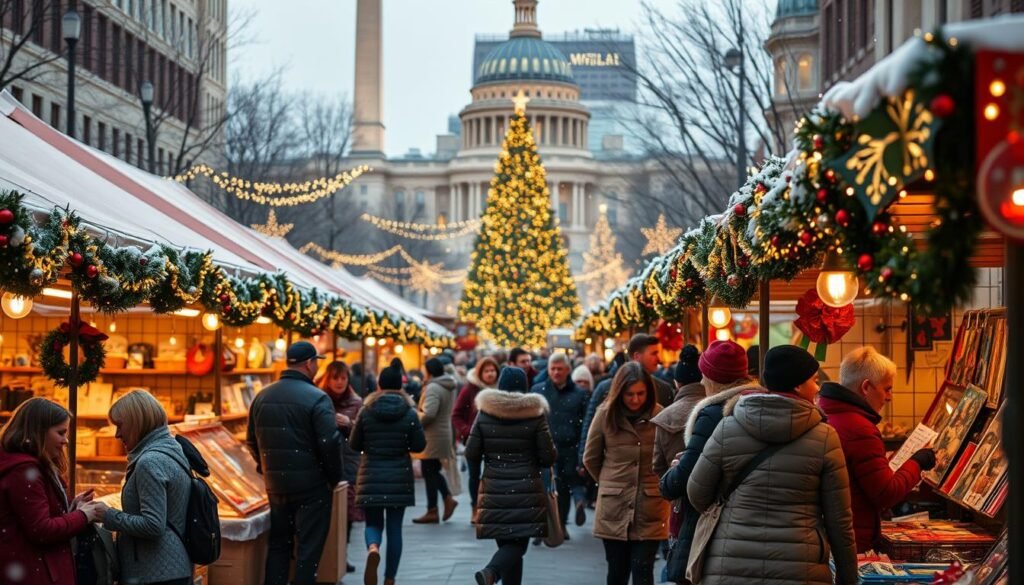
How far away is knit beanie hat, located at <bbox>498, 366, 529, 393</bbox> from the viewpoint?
1039 centimetres

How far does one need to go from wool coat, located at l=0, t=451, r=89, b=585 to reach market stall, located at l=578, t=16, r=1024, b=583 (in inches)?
126

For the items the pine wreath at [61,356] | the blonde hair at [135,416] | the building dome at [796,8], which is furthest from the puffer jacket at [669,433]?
the building dome at [796,8]

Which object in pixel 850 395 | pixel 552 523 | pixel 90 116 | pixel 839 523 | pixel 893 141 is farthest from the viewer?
pixel 90 116

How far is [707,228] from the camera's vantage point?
9.32 meters

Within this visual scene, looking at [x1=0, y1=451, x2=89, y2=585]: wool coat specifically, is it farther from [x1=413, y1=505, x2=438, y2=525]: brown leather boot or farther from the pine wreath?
[x1=413, y1=505, x2=438, y2=525]: brown leather boot

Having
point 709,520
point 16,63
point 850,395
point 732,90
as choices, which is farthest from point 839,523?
point 16,63

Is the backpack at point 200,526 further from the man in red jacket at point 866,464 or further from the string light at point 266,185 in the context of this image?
the string light at point 266,185

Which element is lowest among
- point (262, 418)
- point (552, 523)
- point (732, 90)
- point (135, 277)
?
point (552, 523)

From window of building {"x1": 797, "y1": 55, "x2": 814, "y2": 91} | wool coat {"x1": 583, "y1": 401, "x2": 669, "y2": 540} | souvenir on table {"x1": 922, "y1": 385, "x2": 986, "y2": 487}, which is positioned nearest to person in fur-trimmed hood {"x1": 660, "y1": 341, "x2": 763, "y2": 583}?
wool coat {"x1": 583, "y1": 401, "x2": 669, "y2": 540}

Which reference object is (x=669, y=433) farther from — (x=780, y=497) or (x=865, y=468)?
(x=780, y=497)

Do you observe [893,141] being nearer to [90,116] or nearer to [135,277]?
[135,277]

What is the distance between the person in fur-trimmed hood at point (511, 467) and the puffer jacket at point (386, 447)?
168 centimetres

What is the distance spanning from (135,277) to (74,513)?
2.89 meters

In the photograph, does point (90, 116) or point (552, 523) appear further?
point (90, 116)
